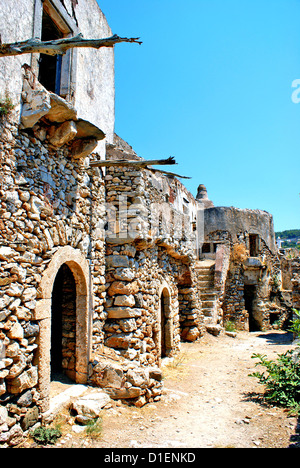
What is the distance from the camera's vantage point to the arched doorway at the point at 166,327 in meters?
8.68

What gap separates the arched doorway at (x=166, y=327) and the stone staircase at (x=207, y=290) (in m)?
3.55

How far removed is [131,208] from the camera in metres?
6.80

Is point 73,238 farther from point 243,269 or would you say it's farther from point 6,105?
point 243,269

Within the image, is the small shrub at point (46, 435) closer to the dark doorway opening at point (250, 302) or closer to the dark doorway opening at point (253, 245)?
the dark doorway opening at point (250, 302)

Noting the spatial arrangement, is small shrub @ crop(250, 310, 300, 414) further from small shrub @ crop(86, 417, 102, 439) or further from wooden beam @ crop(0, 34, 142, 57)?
wooden beam @ crop(0, 34, 142, 57)

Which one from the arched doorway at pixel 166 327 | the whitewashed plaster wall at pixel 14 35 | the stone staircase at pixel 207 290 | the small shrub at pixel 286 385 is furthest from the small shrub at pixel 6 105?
the stone staircase at pixel 207 290

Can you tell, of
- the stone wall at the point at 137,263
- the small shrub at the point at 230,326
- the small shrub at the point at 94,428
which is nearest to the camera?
the small shrub at the point at 94,428

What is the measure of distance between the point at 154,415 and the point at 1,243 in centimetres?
346

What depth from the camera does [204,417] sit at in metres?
5.24

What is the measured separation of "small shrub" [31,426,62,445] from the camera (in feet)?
12.8

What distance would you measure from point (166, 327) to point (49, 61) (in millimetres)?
6777

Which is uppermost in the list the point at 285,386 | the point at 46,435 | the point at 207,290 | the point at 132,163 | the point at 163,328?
the point at 132,163

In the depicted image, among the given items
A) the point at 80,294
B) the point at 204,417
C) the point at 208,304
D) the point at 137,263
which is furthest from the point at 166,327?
the point at 208,304

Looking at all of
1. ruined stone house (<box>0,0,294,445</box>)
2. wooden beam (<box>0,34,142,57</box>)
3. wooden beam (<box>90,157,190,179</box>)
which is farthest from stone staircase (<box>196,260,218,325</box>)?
wooden beam (<box>0,34,142,57</box>)
